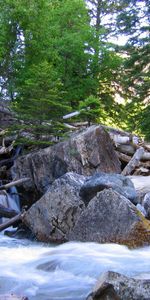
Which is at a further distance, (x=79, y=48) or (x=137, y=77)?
(x=79, y=48)

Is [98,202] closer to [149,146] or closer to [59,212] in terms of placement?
[59,212]

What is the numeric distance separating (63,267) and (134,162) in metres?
7.55

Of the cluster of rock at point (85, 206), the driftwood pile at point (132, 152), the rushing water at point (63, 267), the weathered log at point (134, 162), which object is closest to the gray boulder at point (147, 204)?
the cluster of rock at point (85, 206)

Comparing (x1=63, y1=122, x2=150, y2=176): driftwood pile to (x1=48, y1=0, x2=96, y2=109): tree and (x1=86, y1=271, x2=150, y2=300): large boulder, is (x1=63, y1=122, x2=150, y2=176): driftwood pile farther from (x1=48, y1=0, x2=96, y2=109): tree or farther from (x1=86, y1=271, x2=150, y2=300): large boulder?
(x1=86, y1=271, x2=150, y2=300): large boulder

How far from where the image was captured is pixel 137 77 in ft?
54.2

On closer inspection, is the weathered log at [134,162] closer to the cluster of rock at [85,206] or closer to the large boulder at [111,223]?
the cluster of rock at [85,206]

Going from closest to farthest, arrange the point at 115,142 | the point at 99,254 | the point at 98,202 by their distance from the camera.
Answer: the point at 99,254 < the point at 98,202 < the point at 115,142

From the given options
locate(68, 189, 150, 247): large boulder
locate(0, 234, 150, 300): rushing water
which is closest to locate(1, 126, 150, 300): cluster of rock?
locate(68, 189, 150, 247): large boulder

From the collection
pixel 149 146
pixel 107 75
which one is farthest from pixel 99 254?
pixel 107 75

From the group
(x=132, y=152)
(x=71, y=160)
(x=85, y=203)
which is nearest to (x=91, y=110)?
(x=71, y=160)

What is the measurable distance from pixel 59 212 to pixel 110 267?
2647 mm

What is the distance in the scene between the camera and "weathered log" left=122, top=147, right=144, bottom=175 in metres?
13.4

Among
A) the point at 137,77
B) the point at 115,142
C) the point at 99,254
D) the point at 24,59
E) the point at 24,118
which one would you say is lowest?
the point at 99,254

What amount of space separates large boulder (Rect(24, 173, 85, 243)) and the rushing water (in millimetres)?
407
